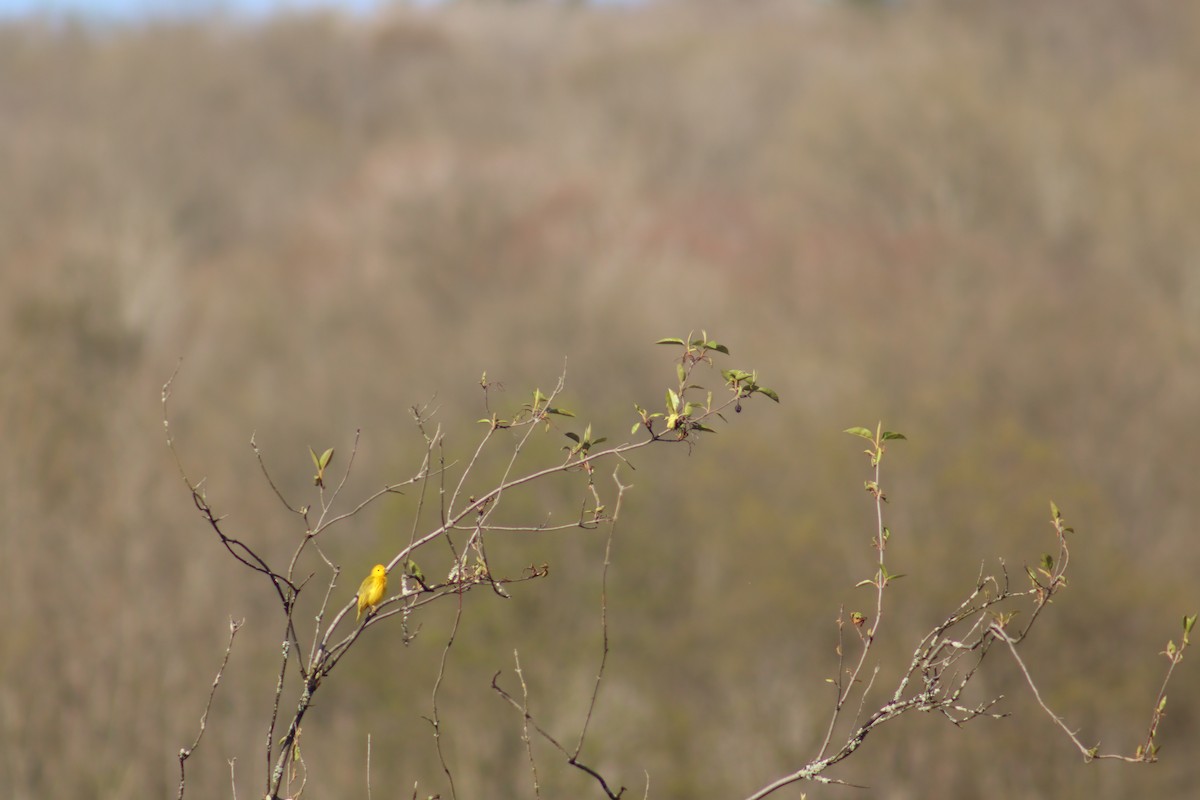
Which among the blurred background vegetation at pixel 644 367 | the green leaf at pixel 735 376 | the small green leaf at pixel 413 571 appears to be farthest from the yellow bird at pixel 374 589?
the blurred background vegetation at pixel 644 367

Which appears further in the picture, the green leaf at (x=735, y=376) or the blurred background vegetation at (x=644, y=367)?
the blurred background vegetation at (x=644, y=367)

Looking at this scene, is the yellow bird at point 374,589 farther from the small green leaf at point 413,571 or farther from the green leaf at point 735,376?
the green leaf at point 735,376

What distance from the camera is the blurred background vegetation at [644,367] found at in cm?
1697

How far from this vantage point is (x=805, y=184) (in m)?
36.8

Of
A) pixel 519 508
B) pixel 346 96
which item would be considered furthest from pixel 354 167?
pixel 519 508

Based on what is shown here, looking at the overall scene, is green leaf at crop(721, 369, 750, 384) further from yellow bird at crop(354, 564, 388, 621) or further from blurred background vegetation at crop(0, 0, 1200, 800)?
blurred background vegetation at crop(0, 0, 1200, 800)

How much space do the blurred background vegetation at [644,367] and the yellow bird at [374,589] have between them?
3.95 meters

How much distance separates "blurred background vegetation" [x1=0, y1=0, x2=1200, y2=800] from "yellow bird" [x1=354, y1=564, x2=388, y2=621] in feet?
13.0

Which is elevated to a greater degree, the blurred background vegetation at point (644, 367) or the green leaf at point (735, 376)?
the blurred background vegetation at point (644, 367)

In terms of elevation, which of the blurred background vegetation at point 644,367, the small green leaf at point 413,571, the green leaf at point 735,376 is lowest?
the small green leaf at point 413,571

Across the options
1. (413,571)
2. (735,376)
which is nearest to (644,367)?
(735,376)

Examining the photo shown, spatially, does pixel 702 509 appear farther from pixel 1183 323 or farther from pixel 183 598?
pixel 1183 323

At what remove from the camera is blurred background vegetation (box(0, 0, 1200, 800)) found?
1697 cm

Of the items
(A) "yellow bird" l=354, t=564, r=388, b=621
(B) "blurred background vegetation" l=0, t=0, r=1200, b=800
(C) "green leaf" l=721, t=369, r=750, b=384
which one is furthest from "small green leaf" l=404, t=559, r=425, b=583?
(B) "blurred background vegetation" l=0, t=0, r=1200, b=800
